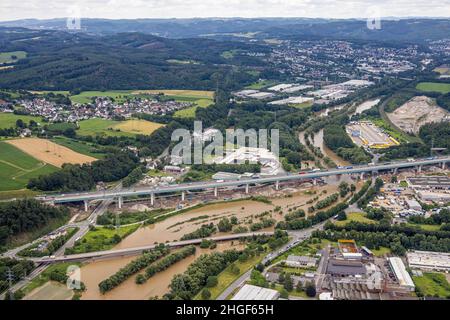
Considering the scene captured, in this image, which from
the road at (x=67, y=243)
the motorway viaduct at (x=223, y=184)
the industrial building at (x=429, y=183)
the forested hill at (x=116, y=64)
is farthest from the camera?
the forested hill at (x=116, y=64)

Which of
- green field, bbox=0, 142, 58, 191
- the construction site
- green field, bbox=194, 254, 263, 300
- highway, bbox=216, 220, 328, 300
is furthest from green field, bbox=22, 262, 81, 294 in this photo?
the construction site

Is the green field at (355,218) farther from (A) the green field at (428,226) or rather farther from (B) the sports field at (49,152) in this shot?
(B) the sports field at (49,152)

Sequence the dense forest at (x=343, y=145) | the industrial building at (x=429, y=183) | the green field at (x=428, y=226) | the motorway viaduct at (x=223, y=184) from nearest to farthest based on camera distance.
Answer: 1. the green field at (x=428, y=226)
2. the motorway viaduct at (x=223, y=184)
3. the industrial building at (x=429, y=183)
4. the dense forest at (x=343, y=145)

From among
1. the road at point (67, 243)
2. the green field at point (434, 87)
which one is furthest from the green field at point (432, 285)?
the green field at point (434, 87)

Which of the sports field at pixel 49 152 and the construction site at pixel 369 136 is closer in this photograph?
the sports field at pixel 49 152

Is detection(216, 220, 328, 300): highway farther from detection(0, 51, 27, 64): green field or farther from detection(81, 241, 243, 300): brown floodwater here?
detection(0, 51, 27, 64): green field

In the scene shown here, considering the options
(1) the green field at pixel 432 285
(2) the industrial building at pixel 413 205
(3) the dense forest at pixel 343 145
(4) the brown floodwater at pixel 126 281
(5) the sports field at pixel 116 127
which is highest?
(5) the sports field at pixel 116 127

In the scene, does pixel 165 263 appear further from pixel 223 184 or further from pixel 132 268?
pixel 223 184

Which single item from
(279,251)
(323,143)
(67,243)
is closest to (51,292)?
(67,243)

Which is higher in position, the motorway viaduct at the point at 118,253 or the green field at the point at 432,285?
the motorway viaduct at the point at 118,253
